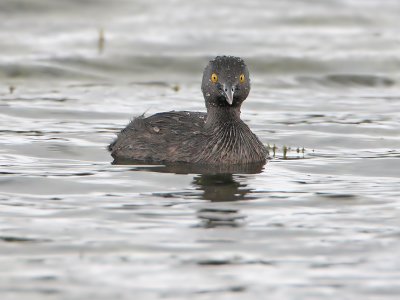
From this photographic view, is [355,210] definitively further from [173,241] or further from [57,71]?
[57,71]

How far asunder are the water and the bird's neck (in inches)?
32.1

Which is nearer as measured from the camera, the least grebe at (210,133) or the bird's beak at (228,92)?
the bird's beak at (228,92)

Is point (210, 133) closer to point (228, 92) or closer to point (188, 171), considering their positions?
point (228, 92)

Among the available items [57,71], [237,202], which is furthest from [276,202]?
[57,71]

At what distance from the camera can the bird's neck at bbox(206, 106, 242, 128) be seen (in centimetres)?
1404

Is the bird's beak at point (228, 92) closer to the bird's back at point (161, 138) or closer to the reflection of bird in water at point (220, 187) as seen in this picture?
the bird's back at point (161, 138)

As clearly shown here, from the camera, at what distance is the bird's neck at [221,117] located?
14039mm

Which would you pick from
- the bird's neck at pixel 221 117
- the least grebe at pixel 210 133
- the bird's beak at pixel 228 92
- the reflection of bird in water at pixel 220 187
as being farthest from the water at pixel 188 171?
the bird's beak at pixel 228 92

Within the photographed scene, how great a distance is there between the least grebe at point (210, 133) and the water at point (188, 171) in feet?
1.40

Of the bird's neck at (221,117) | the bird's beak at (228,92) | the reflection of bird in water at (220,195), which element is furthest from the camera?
the bird's neck at (221,117)

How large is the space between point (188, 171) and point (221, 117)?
3.56 feet

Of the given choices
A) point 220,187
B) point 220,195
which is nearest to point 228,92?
point 220,187

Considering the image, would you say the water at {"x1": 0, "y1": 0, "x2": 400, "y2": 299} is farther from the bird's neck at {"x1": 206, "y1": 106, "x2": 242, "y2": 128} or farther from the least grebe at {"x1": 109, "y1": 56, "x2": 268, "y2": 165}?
the bird's neck at {"x1": 206, "y1": 106, "x2": 242, "y2": 128}

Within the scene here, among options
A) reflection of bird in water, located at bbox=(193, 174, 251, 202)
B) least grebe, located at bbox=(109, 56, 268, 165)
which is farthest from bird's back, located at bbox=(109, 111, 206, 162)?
reflection of bird in water, located at bbox=(193, 174, 251, 202)
